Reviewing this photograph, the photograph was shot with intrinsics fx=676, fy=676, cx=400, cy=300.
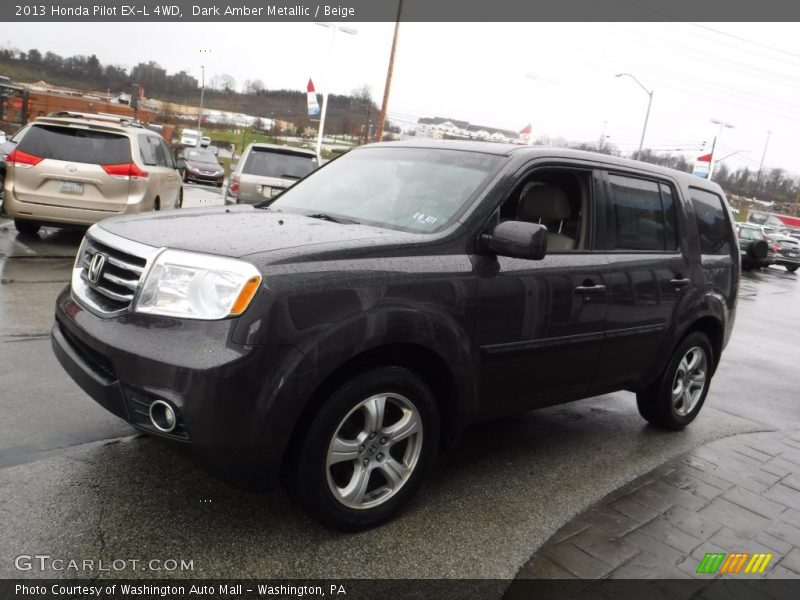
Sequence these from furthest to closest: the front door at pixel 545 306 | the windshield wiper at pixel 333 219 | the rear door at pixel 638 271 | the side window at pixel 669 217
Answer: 1. the side window at pixel 669 217
2. the rear door at pixel 638 271
3. the windshield wiper at pixel 333 219
4. the front door at pixel 545 306

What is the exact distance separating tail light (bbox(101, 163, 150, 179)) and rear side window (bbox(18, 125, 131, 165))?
2.7 inches

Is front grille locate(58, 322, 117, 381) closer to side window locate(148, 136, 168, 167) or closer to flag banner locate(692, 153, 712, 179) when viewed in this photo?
side window locate(148, 136, 168, 167)

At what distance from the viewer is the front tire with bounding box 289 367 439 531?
2.82 metres

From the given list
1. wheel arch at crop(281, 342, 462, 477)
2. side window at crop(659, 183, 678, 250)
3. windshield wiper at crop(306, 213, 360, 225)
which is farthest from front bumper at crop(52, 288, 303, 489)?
side window at crop(659, 183, 678, 250)

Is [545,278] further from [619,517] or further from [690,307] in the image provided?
[690,307]

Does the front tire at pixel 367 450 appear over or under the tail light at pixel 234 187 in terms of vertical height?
under

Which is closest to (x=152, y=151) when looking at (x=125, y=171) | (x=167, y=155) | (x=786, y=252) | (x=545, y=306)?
(x=167, y=155)

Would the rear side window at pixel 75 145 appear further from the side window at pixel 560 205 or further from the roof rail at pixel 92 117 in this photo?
the side window at pixel 560 205

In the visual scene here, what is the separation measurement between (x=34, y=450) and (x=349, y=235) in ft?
6.54

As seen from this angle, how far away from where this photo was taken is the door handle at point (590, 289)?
3.85m

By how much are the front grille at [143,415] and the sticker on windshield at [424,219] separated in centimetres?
155

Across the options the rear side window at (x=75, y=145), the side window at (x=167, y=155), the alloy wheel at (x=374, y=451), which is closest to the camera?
the alloy wheel at (x=374, y=451)

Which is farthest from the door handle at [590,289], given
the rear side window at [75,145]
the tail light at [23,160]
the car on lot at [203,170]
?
the car on lot at [203,170]

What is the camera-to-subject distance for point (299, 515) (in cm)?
320
